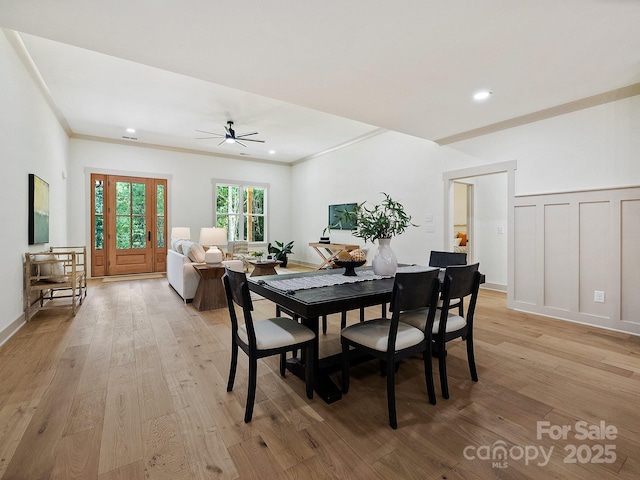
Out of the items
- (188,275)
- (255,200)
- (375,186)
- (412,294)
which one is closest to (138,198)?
(255,200)

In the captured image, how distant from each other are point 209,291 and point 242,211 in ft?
15.1

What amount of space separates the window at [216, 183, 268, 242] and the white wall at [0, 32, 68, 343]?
12.9 feet

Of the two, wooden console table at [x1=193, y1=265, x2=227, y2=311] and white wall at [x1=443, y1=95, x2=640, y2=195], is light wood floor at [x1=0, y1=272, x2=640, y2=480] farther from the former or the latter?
white wall at [x1=443, y1=95, x2=640, y2=195]

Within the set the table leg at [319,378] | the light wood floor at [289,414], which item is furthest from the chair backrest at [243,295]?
the light wood floor at [289,414]

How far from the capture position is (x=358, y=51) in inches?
99.0

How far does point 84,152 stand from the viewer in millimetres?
6395

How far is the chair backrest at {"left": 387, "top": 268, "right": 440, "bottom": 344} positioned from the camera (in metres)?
1.61

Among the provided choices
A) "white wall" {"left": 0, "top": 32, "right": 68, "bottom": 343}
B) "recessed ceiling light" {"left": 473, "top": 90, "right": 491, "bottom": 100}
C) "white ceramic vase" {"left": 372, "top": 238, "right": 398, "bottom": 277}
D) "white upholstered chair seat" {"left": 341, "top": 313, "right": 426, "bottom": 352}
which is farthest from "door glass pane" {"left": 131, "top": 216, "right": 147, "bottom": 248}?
"recessed ceiling light" {"left": 473, "top": 90, "right": 491, "bottom": 100}

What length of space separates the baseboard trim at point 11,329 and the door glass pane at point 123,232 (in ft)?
12.2

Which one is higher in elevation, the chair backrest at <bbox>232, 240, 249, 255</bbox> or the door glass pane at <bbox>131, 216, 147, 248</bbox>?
the door glass pane at <bbox>131, 216, 147, 248</bbox>

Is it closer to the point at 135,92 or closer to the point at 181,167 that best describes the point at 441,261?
the point at 135,92

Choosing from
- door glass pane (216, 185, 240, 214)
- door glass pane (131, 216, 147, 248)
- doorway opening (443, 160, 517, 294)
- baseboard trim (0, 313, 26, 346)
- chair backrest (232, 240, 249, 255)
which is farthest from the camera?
door glass pane (216, 185, 240, 214)

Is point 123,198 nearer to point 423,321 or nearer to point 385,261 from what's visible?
point 385,261

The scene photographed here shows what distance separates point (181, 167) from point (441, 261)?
656 centimetres
